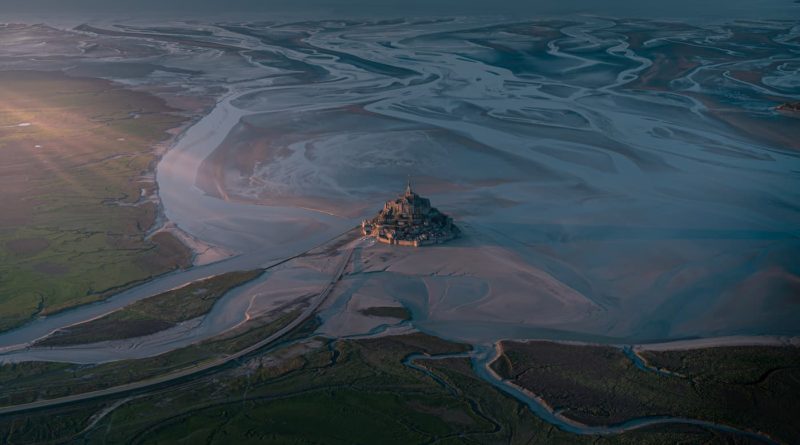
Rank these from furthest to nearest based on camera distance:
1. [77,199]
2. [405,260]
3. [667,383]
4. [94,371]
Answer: [77,199] < [405,260] < [94,371] < [667,383]

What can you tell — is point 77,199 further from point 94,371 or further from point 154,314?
point 94,371

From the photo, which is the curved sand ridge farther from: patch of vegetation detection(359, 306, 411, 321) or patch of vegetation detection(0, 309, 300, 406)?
patch of vegetation detection(0, 309, 300, 406)

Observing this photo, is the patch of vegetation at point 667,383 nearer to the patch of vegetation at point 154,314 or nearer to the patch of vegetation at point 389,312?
the patch of vegetation at point 389,312

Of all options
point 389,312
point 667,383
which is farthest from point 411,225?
point 667,383

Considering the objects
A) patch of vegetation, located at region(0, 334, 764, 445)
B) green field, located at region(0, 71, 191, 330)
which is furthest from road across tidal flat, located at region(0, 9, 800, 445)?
green field, located at region(0, 71, 191, 330)

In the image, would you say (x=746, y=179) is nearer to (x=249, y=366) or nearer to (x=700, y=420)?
(x=700, y=420)
